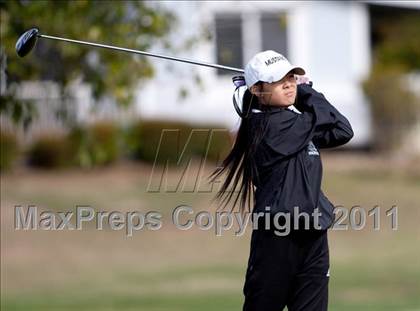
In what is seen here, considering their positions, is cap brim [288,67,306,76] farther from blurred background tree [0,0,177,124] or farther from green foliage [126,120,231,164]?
green foliage [126,120,231,164]

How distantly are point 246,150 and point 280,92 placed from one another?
0.39 metres

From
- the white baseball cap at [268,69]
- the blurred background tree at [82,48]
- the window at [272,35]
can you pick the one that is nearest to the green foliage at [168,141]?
the window at [272,35]

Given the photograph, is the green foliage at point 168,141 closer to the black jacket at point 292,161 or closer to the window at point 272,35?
the window at point 272,35

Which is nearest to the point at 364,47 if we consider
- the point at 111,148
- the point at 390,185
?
the point at 390,185

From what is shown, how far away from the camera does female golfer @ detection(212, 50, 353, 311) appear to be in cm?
599

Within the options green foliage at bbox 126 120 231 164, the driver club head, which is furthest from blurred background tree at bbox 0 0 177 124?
green foliage at bbox 126 120 231 164

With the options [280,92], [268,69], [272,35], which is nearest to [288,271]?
[280,92]

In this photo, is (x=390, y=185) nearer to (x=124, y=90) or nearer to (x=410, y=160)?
(x=410, y=160)

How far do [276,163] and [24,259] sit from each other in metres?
13.7

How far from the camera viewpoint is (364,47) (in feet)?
93.6

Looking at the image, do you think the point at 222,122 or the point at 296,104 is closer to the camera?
the point at 296,104

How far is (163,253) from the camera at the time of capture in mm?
19625

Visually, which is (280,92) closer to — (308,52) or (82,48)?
(82,48)

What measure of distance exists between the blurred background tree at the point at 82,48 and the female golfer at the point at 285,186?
187 inches
